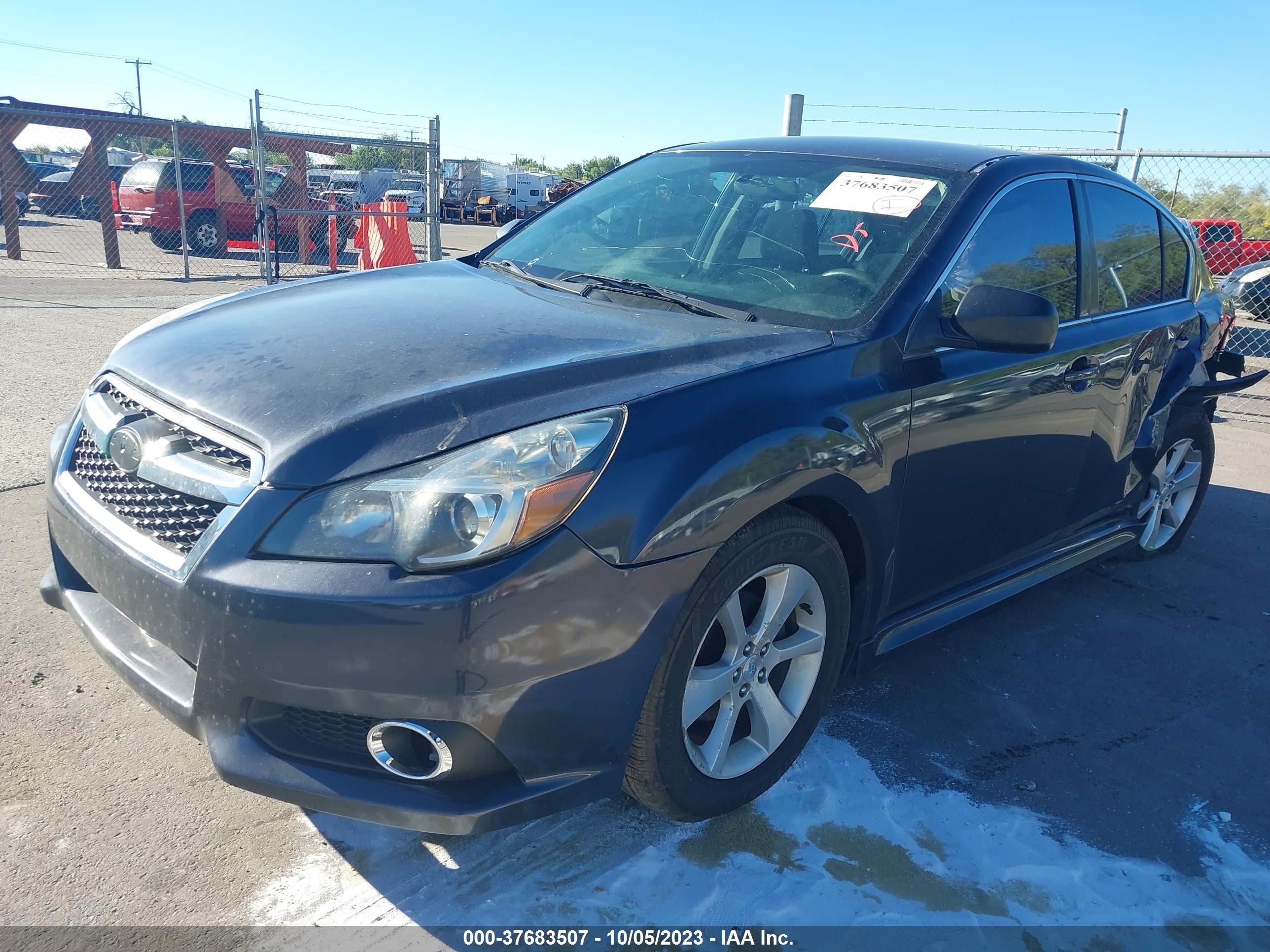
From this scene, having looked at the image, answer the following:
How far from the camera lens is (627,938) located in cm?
223

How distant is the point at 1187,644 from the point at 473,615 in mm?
3356

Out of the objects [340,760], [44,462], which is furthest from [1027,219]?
[44,462]

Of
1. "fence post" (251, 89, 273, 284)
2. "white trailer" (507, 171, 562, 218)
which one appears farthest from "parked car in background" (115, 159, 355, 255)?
"white trailer" (507, 171, 562, 218)

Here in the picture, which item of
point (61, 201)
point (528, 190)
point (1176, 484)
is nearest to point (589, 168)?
point (528, 190)

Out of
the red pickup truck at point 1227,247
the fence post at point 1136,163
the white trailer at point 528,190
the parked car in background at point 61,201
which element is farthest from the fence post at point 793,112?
the white trailer at point 528,190

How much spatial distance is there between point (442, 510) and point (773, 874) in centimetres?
124

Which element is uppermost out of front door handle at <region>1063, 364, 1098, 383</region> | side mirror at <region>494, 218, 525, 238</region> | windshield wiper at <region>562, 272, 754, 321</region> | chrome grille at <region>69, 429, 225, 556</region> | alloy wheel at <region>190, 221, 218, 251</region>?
side mirror at <region>494, 218, 525, 238</region>

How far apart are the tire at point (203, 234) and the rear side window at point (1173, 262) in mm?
16560

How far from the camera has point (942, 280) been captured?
299cm

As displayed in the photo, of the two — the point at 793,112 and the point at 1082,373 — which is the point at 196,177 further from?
the point at 1082,373

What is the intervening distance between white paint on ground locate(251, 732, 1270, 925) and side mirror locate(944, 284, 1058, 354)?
4.33ft

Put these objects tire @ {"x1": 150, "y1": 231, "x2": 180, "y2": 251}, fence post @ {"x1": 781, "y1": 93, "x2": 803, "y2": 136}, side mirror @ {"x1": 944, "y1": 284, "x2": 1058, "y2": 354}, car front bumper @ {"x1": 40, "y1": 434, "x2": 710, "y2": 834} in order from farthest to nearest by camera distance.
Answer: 1. tire @ {"x1": 150, "y1": 231, "x2": 180, "y2": 251}
2. fence post @ {"x1": 781, "y1": 93, "x2": 803, "y2": 136}
3. side mirror @ {"x1": 944, "y1": 284, "x2": 1058, "y2": 354}
4. car front bumper @ {"x1": 40, "y1": 434, "x2": 710, "y2": 834}

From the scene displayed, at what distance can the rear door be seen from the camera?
3768mm

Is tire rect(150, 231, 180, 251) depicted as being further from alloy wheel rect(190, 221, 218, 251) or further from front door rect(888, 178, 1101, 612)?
front door rect(888, 178, 1101, 612)
